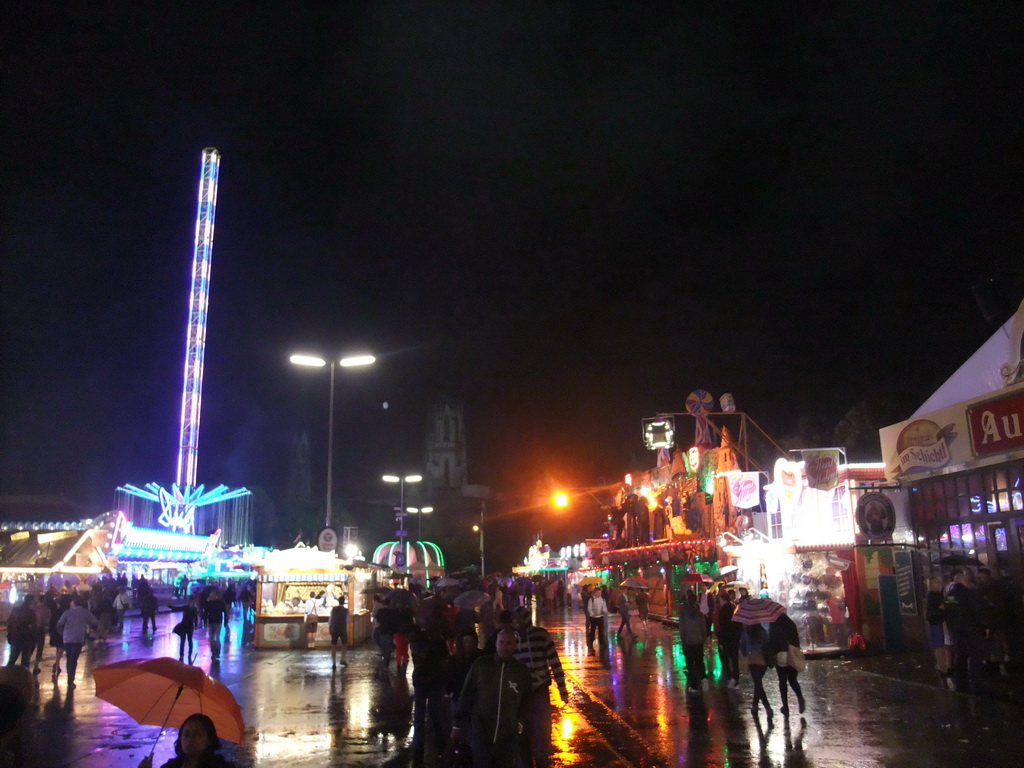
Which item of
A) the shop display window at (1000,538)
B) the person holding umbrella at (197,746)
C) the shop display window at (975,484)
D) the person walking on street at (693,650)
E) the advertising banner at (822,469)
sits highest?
the advertising banner at (822,469)

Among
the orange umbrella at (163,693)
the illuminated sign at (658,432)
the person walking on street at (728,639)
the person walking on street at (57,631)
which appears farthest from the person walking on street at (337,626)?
the illuminated sign at (658,432)

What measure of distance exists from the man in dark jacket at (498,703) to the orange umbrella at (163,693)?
1716 millimetres

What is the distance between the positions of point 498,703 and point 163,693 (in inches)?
88.1

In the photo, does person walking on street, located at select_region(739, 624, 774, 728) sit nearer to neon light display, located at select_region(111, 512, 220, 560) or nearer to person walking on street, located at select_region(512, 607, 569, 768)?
person walking on street, located at select_region(512, 607, 569, 768)

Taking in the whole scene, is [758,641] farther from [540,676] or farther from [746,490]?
[746,490]

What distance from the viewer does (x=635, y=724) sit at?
10.7m

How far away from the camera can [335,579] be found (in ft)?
76.0

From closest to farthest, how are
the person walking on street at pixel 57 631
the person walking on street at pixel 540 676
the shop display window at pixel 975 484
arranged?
the person walking on street at pixel 540 676
the person walking on street at pixel 57 631
the shop display window at pixel 975 484

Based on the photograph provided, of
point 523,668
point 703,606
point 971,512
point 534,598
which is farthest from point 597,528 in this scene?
point 523,668

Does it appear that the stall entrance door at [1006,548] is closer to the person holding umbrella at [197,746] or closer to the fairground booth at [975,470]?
the fairground booth at [975,470]

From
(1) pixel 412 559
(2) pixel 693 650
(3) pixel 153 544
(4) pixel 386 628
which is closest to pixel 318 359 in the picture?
(4) pixel 386 628

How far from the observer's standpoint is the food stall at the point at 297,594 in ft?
73.4

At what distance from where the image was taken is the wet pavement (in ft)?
28.8

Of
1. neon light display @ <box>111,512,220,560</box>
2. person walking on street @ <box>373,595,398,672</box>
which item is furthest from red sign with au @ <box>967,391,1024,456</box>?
neon light display @ <box>111,512,220,560</box>
